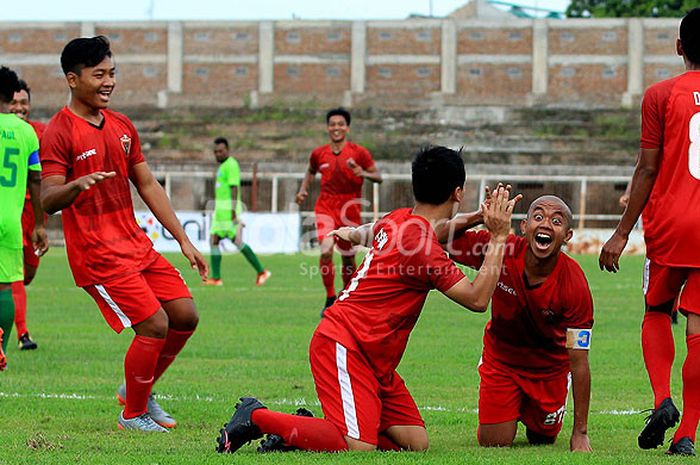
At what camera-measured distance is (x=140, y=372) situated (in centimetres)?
686

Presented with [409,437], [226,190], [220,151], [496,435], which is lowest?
[496,435]

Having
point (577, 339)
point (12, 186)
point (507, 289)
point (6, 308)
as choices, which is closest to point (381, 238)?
point (507, 289)

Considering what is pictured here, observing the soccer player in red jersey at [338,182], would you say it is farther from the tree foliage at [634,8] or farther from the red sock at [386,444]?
the tree foliage at [634,8]

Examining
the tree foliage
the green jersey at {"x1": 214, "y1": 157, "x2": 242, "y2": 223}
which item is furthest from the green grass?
the tree foliage

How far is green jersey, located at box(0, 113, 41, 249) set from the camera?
9.12 meters

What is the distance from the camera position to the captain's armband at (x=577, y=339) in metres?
6.26

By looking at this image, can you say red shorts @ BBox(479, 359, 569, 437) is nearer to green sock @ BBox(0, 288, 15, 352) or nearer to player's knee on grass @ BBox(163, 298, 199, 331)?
player's knee on grass @ BBox(163, 298, 199, 331)

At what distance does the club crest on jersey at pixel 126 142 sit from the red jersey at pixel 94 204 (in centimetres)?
2

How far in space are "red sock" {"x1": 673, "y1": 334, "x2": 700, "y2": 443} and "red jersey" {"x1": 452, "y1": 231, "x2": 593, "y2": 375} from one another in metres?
0.55

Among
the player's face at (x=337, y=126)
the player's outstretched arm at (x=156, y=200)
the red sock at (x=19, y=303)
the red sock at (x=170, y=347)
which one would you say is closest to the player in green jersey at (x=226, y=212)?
the player's face at (x=337, y=126)

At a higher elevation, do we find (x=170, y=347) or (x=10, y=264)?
(x=10, y=264)

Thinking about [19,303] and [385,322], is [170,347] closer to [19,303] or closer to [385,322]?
[385,322]

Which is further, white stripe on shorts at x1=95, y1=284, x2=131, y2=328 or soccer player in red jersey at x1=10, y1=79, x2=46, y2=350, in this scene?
soccer player in red jersey at x1=10, y1=79, x2=46, y2=350

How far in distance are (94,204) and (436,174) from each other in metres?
2.21
